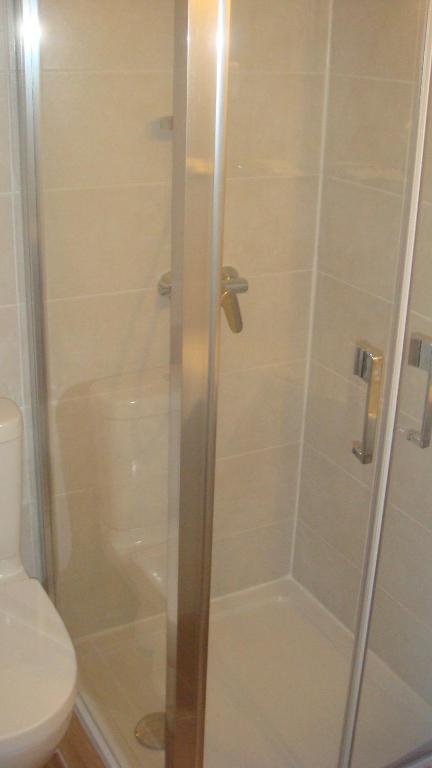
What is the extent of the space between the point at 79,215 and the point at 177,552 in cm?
70

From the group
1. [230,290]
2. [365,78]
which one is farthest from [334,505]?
[365,78]

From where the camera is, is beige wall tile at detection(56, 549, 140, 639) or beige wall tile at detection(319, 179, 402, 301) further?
beige wall tile at detection(56, 549, 140, 639)

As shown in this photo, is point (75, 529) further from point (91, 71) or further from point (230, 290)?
point (91, 71)

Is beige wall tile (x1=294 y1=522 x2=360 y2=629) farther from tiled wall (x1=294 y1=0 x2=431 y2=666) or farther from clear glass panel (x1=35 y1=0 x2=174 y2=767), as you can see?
clear glass panel (x1=35 y1=0 x2=174 y2=767)

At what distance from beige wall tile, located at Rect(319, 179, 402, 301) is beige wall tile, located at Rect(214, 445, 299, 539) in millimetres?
403

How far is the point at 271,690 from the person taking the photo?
1.92 metres

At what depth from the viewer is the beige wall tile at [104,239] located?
1.47 meters

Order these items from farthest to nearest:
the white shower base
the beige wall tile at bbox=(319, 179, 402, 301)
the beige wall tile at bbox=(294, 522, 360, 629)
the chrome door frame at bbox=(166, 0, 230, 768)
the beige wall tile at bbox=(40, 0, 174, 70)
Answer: the beige wall tile at bbox=(294, 522, 360, 629)
the white shower base
the beige wall tile at bbox=(319, 179, 402, 301)
the beige wall tile at bbox=(40, 0, 174, 70)
the chrome door frame at bbox=(166, 0, 230, 768)

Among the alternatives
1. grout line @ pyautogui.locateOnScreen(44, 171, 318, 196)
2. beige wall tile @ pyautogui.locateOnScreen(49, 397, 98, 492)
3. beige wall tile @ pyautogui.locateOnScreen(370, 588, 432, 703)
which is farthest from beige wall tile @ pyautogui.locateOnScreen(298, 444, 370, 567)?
grout line @ pyautogui.locateOnScreen(44, 171, 318, 196)

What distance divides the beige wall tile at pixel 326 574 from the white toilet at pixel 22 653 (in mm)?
542

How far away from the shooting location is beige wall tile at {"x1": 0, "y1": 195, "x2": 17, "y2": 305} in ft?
6.03

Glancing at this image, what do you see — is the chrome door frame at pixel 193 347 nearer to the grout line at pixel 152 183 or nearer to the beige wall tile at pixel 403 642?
the grout line at pixel 152 183

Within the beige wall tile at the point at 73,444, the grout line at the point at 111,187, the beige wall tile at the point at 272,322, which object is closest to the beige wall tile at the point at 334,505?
the beige wall tile at the point at 272,322

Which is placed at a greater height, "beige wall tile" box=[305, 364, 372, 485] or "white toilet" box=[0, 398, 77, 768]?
"beige wall tile" box=[305, 364, 372, 485]
